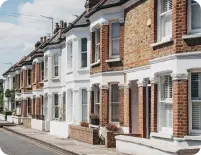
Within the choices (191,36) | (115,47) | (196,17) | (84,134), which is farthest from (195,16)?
(84,134)

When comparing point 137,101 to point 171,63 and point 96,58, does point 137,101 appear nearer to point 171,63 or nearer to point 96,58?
point 96,58

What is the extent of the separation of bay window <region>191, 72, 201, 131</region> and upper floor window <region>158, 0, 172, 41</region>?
1801 millimetres

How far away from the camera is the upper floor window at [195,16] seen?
1417 cm

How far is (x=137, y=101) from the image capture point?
20562 mm

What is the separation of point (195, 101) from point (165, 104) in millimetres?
1613

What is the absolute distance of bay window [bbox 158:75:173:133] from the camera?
15.2 metres

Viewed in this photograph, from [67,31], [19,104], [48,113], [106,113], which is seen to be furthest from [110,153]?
[19,104]

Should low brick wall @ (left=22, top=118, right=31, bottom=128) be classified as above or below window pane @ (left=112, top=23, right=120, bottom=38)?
below

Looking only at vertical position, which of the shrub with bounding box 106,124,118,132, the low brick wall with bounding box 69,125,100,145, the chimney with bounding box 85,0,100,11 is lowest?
the low brick wall with bounding box 69,125,100,145

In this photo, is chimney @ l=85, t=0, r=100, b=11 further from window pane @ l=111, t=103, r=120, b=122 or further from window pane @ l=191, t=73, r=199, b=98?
window pane @ l=191, t=73, r=199, b=98

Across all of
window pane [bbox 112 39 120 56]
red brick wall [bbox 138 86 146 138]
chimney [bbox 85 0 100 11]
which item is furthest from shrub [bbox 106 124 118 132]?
chimney [bbox 85 0 100 11]

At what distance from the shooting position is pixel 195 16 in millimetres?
14242

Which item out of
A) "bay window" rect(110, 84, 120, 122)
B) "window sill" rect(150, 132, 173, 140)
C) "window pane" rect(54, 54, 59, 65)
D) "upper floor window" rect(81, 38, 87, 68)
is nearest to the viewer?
"window sill" rect(150, 132, 173, 140)

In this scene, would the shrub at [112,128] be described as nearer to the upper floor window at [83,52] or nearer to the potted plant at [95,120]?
the potted plant at [95,120]
